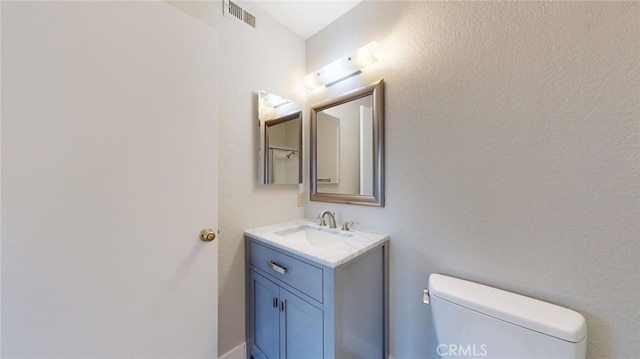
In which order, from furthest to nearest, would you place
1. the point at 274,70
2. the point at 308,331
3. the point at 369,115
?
the point at 274,70 → the point at 369,115 → the point at 308,331

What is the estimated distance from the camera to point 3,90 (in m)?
0.62

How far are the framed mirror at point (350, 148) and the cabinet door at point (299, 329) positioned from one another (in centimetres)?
67

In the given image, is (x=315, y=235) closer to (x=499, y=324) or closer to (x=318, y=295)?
(x=318, y=295)

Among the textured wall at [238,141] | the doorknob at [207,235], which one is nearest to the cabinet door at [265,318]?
the textured wall at [238,141]

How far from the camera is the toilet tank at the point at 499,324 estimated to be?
0.70 meters

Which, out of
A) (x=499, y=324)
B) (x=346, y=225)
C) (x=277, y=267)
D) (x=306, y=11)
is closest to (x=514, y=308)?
(x=499, y=324)

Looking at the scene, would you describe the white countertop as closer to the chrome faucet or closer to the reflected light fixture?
the chrome faucet

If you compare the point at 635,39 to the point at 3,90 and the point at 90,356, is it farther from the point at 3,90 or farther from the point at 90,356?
the point at 90,356

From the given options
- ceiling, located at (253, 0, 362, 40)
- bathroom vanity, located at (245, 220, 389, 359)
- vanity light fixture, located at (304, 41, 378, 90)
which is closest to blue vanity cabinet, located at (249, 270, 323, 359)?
bathroom vanity, located at (245, 220, 389, 359)

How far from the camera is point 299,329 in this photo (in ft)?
3.57

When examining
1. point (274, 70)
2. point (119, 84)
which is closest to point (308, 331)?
point (119, 84)

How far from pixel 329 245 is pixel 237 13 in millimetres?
1536

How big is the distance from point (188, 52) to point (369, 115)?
3.29ft

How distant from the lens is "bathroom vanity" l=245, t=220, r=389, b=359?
3.18 feet
